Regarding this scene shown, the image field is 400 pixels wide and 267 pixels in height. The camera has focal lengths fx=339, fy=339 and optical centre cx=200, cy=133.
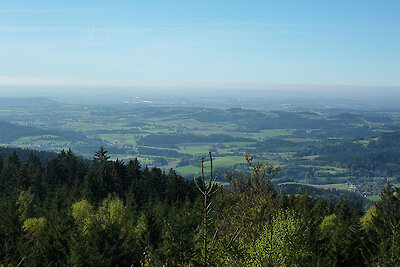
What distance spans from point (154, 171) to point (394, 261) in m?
55.1

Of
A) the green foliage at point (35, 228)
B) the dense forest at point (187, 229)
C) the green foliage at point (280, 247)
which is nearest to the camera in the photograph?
the dense forest at point (187, 229)

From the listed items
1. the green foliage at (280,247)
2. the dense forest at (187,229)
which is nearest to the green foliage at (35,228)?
the dense forest at (187,229)

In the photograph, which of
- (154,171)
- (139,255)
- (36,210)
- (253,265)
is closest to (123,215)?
(36,210)

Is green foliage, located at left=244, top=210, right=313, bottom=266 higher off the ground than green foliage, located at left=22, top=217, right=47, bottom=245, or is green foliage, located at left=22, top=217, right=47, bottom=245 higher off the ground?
green foliage, located at left=244, top=210, right=313, bottom=266

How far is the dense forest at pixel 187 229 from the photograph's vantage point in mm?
14258

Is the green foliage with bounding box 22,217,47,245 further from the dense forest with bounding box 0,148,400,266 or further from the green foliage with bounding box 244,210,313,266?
the green foliage with bounding box 244,210,313,266

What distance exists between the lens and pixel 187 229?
31250 millimetres

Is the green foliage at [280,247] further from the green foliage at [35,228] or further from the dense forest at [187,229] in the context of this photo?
the green foliage at [35,228]

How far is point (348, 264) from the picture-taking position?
35250mm

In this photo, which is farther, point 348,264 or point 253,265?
point 348,264

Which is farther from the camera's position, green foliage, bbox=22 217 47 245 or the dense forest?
green foliage, bbox=22 217 47 245

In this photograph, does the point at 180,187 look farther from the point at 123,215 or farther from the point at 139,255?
the point at 139,255

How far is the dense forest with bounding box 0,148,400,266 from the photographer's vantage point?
1426 cm

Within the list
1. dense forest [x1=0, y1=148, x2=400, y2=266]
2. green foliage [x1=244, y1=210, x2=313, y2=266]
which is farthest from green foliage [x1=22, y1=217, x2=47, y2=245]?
green foliage [x1=244, y1=210, x2=313, y2=266]
